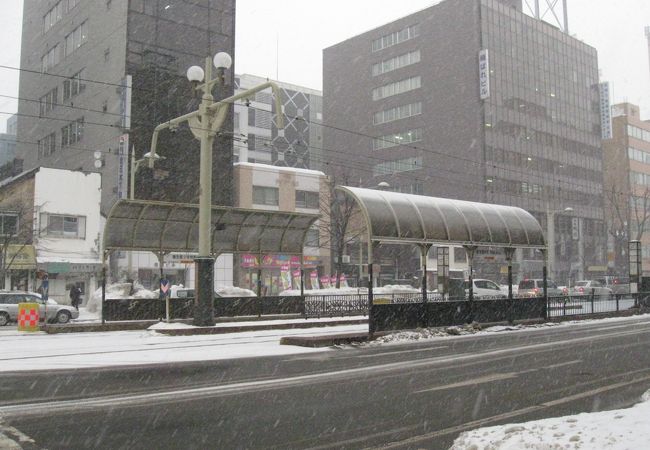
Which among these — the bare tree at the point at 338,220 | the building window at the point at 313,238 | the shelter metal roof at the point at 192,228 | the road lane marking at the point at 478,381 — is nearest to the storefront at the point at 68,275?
the bare tree at the point at 338,220

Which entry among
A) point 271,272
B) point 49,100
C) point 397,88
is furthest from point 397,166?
point 49,100

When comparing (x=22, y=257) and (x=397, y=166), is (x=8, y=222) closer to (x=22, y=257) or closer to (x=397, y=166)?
(x=22, y=257)

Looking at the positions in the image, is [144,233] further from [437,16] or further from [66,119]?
[437,16]

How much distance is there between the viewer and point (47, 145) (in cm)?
5897

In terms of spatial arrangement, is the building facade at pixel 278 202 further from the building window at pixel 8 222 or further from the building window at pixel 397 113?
the building window at pixel 397 113

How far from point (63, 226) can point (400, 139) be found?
5350 centimetres

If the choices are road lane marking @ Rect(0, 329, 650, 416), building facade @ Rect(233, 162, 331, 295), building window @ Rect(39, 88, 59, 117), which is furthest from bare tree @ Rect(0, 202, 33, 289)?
road lane marking @ Rect(0, 329, 650, 416)

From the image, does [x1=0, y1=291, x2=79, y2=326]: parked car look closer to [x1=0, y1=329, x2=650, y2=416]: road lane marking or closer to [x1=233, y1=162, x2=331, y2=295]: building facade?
[x1=0, y1=329, x2=650, y2=416]: road lane marking

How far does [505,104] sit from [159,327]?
67.8m

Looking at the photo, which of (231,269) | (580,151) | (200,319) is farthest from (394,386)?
(580,151)

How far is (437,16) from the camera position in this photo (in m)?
81.6

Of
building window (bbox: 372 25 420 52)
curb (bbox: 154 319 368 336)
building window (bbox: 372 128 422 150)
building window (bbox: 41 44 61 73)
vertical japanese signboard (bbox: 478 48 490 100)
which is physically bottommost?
curb (bbox: 154 319 368 336)

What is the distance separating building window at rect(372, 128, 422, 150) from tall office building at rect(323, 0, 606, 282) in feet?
0.55

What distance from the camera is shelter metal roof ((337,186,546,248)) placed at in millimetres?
19312
